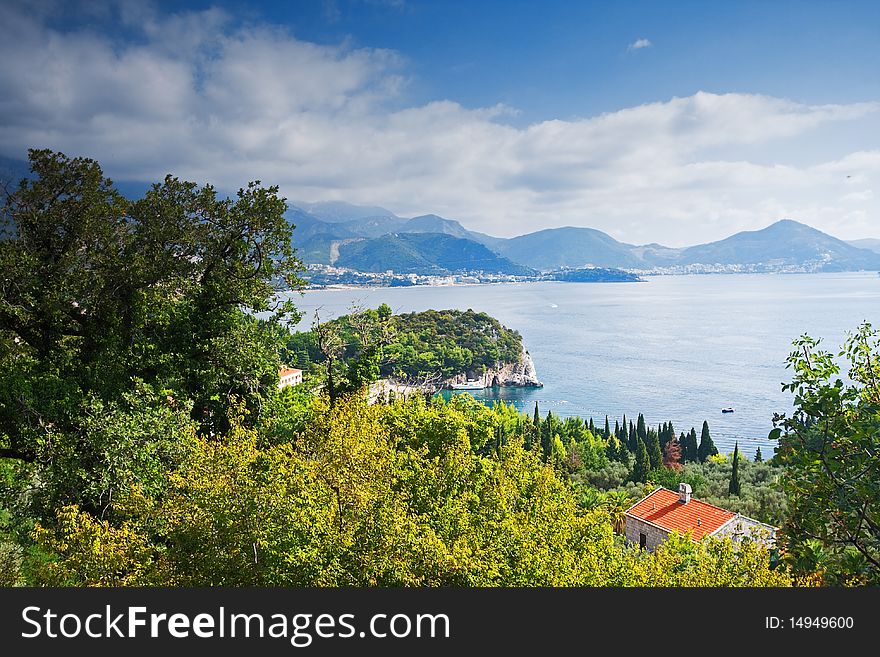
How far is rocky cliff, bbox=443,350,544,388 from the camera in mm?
60312

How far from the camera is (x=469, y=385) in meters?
63.3

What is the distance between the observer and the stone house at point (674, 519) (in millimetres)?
16438

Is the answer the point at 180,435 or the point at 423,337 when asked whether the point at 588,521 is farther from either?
the point at 423,337

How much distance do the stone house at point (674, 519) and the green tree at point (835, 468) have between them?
42.4 feet

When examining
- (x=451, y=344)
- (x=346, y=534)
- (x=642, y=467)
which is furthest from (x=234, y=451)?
(x=451, y=344)

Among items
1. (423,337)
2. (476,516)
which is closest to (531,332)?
(423,337)

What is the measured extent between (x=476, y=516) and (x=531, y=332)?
263ft

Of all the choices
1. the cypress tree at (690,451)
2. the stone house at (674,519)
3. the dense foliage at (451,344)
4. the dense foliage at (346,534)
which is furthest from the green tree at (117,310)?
the dense foliage at (451,344)

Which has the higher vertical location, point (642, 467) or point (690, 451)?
point (642, 467)

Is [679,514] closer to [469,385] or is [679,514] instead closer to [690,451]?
[690,451]

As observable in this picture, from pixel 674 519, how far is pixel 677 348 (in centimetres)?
5372

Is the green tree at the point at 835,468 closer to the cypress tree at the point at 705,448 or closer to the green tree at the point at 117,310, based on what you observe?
the green tree at the point at 117,310

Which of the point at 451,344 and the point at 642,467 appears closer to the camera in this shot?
the point at 642,467

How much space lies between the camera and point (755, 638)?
11.3 feet
